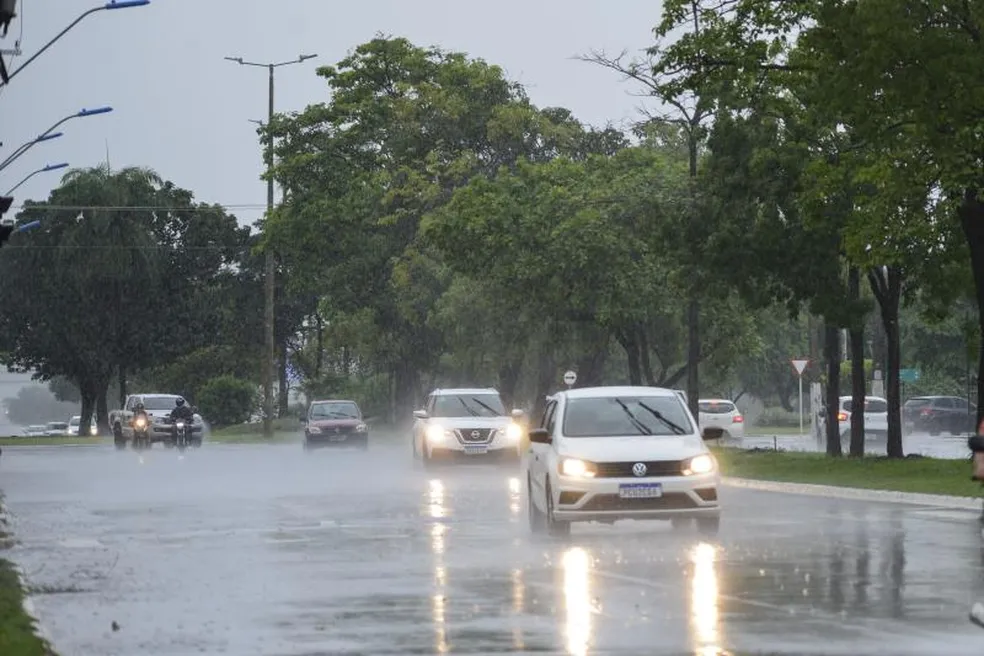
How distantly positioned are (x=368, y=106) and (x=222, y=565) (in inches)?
2533

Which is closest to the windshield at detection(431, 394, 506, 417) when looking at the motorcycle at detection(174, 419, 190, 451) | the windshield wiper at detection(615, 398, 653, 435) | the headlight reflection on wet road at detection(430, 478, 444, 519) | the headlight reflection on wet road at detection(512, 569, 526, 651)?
the headlight reflection on wet road at detection(430, 478, 444, 519)

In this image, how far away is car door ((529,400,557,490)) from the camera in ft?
79.3

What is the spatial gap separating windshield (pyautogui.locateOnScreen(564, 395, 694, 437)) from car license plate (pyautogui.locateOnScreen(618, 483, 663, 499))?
1.45 metres

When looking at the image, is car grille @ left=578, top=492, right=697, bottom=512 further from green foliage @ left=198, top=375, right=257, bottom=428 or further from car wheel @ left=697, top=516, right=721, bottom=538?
green foliage @ left=198, top=375, right=257, bottom=428

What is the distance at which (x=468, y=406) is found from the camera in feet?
151

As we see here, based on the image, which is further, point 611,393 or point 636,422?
point 611,393

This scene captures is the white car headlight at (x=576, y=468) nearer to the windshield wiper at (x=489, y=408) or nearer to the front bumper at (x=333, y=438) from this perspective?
the windshield wiper at (x=489, y=408)

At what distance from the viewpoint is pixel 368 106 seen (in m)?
83.7

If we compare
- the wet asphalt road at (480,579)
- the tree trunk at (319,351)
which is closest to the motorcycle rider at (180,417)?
the tree trunk at (319,351)

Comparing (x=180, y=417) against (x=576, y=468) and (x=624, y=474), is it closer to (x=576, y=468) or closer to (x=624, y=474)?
(x=576, y=468)

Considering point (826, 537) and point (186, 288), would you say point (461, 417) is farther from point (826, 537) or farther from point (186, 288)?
point (186, 288)

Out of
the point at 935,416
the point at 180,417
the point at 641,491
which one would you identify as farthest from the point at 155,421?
the point at 641,491

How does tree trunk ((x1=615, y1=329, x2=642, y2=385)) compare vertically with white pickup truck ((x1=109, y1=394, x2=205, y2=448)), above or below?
above

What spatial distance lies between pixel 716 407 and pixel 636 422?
4636 centimetres
